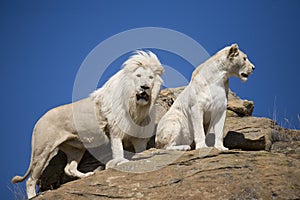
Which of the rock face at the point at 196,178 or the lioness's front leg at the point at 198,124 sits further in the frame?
the lioness's front leg at the point at 198,124

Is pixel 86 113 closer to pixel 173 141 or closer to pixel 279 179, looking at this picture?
pixel 173 141

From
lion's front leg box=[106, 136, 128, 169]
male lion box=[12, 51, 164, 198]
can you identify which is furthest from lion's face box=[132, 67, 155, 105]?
lion's front leg box=[106, 136, 128, 169]

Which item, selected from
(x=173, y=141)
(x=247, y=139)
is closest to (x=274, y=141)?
(x=247, y=139)

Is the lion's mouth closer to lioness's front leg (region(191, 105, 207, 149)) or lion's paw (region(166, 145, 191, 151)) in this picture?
lioness's front leg (region(191, 105, 207, 149))

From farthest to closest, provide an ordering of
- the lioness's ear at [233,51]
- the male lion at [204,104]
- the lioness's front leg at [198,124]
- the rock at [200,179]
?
the lioness's ear at [233,51] < the male lion at [204,104] < the lioness's front leg at [198,124] < the rock at [200,179]

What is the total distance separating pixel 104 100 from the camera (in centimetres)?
881

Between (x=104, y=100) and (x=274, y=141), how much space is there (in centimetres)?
377

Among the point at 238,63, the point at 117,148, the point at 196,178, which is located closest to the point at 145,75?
the point at 117,148

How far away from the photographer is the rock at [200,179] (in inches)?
227

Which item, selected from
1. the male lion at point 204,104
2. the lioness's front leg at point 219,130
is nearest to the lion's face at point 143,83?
the male lion at point 204,104

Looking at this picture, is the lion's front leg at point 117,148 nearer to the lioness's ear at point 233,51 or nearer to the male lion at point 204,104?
the male lion at point 204,104

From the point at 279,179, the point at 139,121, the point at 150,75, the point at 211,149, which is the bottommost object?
the point at 279,179

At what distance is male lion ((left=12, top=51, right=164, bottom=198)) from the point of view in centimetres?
839

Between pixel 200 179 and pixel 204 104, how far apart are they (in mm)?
→ 2239
